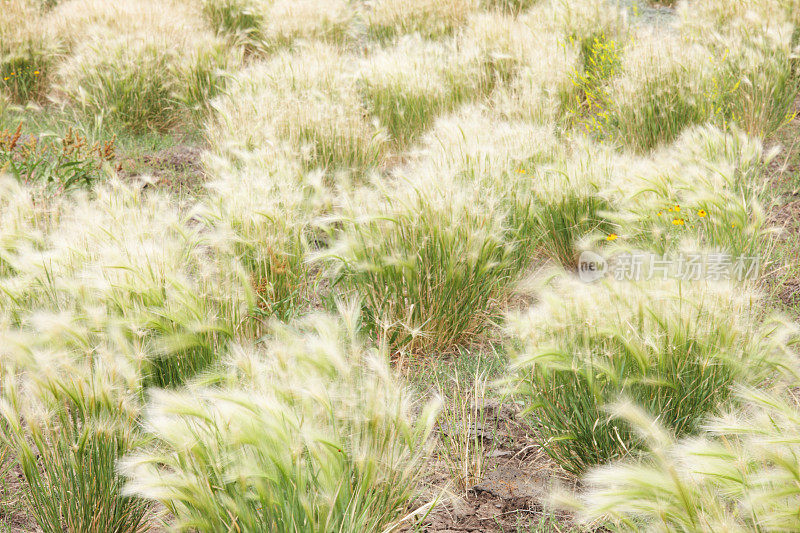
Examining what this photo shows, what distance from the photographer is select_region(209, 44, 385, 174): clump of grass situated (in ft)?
12.8

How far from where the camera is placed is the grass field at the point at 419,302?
4.83 feet

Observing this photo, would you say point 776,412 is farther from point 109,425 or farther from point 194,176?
point 194,176

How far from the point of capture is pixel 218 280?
2414 mm

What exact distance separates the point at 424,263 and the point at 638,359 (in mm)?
1047

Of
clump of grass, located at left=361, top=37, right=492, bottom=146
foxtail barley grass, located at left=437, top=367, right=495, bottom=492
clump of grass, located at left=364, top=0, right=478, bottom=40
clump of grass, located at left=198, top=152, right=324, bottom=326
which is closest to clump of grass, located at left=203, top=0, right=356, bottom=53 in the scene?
clump of grass, located at left=364, top=0, right=478, bottom=40

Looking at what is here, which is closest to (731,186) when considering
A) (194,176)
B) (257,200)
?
(257,200)

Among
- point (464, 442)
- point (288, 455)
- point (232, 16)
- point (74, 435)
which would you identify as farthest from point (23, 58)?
point (288, 455)

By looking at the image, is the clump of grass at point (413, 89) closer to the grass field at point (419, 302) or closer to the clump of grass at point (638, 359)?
the grass field at point (419, 302)

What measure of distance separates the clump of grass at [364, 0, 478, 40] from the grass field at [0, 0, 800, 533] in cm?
145

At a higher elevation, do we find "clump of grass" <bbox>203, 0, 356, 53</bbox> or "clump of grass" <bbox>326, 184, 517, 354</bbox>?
"clump of grass" <bbox>203, 0, 356, 53</bbox>

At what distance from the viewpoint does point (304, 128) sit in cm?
399

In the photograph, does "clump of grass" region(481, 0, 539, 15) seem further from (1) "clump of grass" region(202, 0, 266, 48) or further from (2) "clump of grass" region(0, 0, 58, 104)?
(2) "clump of grass" region(0, 0, 58, 104)

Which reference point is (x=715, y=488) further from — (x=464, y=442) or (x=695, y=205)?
(x=695, y=205)

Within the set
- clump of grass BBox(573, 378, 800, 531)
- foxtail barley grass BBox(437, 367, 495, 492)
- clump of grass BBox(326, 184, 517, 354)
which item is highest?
clump of grass BBox(573, 378, 800, 531)
